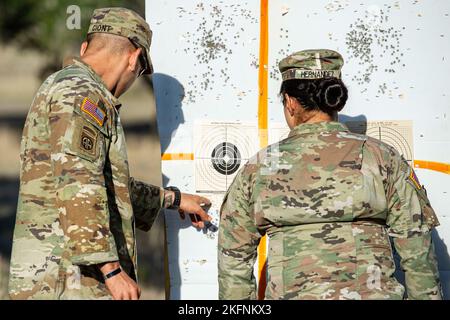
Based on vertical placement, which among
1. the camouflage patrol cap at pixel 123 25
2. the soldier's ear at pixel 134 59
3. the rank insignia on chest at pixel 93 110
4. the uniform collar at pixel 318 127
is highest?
the camouflage patrol cap at pixel 123 25

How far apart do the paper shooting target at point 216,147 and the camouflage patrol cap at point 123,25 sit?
59 centimetres

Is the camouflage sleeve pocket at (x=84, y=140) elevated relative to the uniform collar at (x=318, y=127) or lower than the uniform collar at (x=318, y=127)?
lower

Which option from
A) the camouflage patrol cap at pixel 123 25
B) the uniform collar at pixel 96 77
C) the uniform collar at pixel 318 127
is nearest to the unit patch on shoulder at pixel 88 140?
the uniform collar at pixel 96 77

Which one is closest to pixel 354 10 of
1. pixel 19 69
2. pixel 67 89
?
pixel 67 89

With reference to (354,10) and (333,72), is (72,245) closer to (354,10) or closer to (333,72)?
(333,72)

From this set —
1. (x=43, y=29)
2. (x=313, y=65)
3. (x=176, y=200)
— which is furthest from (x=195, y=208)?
(x=43, y=29)

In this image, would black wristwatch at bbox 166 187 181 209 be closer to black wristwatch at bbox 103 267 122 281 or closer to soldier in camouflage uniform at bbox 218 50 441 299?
soldier in camouflage uniform at bbox 218 50 441 299

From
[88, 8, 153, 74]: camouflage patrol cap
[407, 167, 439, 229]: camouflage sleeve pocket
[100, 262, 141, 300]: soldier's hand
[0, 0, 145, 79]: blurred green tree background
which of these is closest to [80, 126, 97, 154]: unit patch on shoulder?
[100, 262, 141, 300]: soldier's hand

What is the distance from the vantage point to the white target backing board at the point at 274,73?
3654mm

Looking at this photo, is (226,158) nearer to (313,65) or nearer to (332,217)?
(313,65)

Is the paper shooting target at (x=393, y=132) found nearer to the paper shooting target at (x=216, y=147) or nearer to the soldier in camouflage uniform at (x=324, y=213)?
the paper shooting target at (x=216, y=147)

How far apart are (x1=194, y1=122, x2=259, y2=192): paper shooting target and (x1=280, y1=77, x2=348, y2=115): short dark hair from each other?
70cm

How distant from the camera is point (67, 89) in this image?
2854 millimetres

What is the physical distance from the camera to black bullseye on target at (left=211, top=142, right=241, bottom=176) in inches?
145
